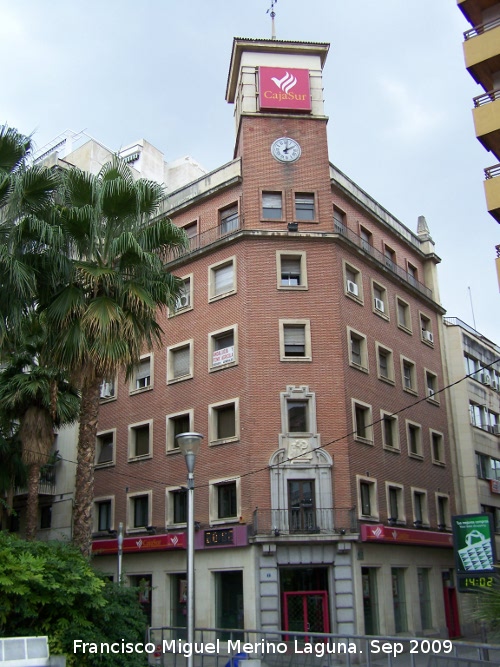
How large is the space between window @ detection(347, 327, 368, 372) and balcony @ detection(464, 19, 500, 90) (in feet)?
39.2

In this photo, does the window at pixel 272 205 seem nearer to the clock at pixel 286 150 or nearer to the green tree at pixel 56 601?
the clock at pixel 286 150

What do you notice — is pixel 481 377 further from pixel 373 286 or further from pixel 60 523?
pixel 60 523

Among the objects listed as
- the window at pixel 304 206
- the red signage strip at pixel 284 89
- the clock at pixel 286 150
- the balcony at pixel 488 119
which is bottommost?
the balcony at pixel 488 119

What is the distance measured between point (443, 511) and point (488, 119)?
20960 mm

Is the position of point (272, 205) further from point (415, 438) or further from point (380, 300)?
point (415, 438)

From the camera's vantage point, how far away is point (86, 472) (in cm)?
1827

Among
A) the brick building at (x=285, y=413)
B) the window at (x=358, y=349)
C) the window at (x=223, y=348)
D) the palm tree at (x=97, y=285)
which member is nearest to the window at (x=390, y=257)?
the brick building at (x=285, y=413)

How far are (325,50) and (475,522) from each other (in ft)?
76.4

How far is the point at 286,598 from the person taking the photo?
27328mm

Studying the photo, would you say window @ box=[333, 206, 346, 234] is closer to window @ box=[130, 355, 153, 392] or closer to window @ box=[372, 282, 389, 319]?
window @ box=[372, 282, 389, 319]

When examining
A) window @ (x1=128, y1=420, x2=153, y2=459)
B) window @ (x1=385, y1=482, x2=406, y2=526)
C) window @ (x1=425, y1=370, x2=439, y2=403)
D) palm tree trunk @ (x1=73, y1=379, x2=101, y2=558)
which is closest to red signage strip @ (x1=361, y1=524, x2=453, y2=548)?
window @ (x1=385, y1=482, x2=406, y2=526)

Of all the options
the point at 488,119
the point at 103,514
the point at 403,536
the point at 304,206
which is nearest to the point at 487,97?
the point at 488,119

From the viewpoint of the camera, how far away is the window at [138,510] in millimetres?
33062

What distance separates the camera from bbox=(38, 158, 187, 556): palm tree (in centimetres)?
1859
